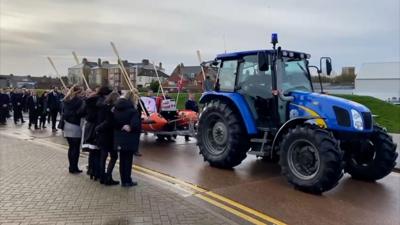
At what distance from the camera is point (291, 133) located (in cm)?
780

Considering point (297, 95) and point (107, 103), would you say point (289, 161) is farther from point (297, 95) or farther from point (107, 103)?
point (107, 103)

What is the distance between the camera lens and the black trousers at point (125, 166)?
7.41 metres

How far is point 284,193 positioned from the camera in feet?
24.3

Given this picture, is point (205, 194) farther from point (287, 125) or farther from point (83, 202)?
point (287, 125)

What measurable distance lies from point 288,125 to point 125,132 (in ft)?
10.1

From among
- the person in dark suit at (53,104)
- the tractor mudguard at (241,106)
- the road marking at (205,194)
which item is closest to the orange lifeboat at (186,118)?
the tractor mudguard at (241,106)

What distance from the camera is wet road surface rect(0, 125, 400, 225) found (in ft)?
20.5

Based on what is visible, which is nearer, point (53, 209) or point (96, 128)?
point (53, 209)

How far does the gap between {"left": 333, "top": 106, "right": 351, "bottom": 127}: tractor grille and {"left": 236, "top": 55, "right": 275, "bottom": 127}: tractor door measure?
149cm

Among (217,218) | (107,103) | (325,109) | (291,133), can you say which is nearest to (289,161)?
(291,133)

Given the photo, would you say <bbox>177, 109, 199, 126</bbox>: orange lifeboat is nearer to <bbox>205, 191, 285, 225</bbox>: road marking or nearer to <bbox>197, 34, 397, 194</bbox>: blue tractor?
<bbox>197, 34, 397, 194</bbox>: blue tractor

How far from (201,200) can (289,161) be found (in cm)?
199

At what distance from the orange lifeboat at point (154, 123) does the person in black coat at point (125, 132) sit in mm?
5114

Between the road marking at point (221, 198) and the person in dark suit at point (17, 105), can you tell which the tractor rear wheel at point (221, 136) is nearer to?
the road marking at point (221, 198)
